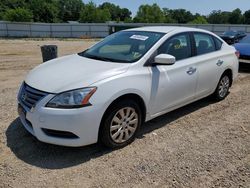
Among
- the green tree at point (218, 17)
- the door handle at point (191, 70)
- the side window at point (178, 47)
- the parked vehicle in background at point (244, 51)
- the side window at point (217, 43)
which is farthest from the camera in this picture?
the green tree at point (218, 17)

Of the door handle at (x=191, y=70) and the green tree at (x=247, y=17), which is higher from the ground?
the green tree at (x=247, y=17)

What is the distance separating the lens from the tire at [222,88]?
5414 mm

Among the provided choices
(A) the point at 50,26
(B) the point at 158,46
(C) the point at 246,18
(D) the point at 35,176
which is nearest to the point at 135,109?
(B) the point at 158,46

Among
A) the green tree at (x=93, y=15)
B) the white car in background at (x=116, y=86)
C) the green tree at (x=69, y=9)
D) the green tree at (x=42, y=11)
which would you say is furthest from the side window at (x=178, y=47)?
the green tree at (x=69, y=9)

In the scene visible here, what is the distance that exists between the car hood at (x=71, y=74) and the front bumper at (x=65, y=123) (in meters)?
0.23

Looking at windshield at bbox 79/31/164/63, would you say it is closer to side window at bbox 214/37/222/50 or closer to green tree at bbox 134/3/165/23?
side window at bbox 214/37/222/50

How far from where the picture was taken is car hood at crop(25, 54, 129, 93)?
10.6 feet

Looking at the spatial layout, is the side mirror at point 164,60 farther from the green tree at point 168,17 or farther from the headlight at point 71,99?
the green tree at point 168,17

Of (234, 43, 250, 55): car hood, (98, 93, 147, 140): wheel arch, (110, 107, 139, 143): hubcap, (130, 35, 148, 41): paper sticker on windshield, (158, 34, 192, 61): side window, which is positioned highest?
(130, 35, 148, 41): paper sticker on windshield

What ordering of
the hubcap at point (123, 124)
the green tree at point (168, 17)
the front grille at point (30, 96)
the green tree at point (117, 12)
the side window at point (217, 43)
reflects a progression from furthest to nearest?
1. the green tree at point (117, 12)
2. the green tree at point (168, 17)
3. the side window at point (217, 43)
4. the hubcap at point (123, 124)
5. the front grille at point (30, 96)

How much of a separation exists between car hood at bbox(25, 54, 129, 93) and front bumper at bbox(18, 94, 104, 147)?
225 mm

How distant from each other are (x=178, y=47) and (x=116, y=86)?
153cm

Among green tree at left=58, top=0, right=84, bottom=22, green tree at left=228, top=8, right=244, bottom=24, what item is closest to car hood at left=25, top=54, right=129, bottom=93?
green tree at left=228, top=8, right=244, bottom=24

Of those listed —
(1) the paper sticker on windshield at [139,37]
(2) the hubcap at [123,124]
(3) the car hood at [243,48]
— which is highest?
(1) the paper sticker on windshield at [139,37]
